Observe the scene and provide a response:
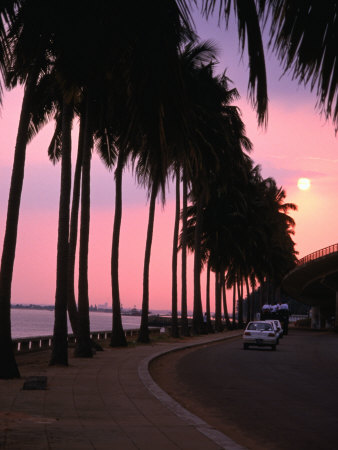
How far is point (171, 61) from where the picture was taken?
5.08 m

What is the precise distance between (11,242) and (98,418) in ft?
24.2

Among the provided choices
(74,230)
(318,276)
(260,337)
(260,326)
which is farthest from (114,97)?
(318,276)

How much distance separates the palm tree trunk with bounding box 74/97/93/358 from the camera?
80.2 ft

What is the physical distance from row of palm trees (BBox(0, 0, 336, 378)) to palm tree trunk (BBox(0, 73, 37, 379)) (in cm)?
2

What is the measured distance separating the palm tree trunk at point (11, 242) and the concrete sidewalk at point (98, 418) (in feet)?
1.88

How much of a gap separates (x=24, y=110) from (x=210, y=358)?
552 inches

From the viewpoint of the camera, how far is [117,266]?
112ft

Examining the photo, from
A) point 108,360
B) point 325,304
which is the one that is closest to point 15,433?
point 108,360

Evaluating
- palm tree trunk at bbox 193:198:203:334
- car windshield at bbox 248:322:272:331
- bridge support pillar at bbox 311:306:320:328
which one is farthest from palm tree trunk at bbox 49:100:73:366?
bridge support pillar at bbox 311:306:320:328

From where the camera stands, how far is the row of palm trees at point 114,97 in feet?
16.5

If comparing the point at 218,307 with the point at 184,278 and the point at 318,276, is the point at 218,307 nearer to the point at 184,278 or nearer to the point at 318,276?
the point at 318,276

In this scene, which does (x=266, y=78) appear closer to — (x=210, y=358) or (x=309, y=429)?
(x=309, y=429)

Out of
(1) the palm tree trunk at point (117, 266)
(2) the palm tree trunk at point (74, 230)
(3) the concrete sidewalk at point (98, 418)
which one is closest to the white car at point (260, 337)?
(1) the palm tree trunk at point (117, 266)

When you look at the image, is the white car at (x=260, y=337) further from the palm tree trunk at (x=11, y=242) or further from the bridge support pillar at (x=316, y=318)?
the bridge support pillar at (x=316, y=318)
